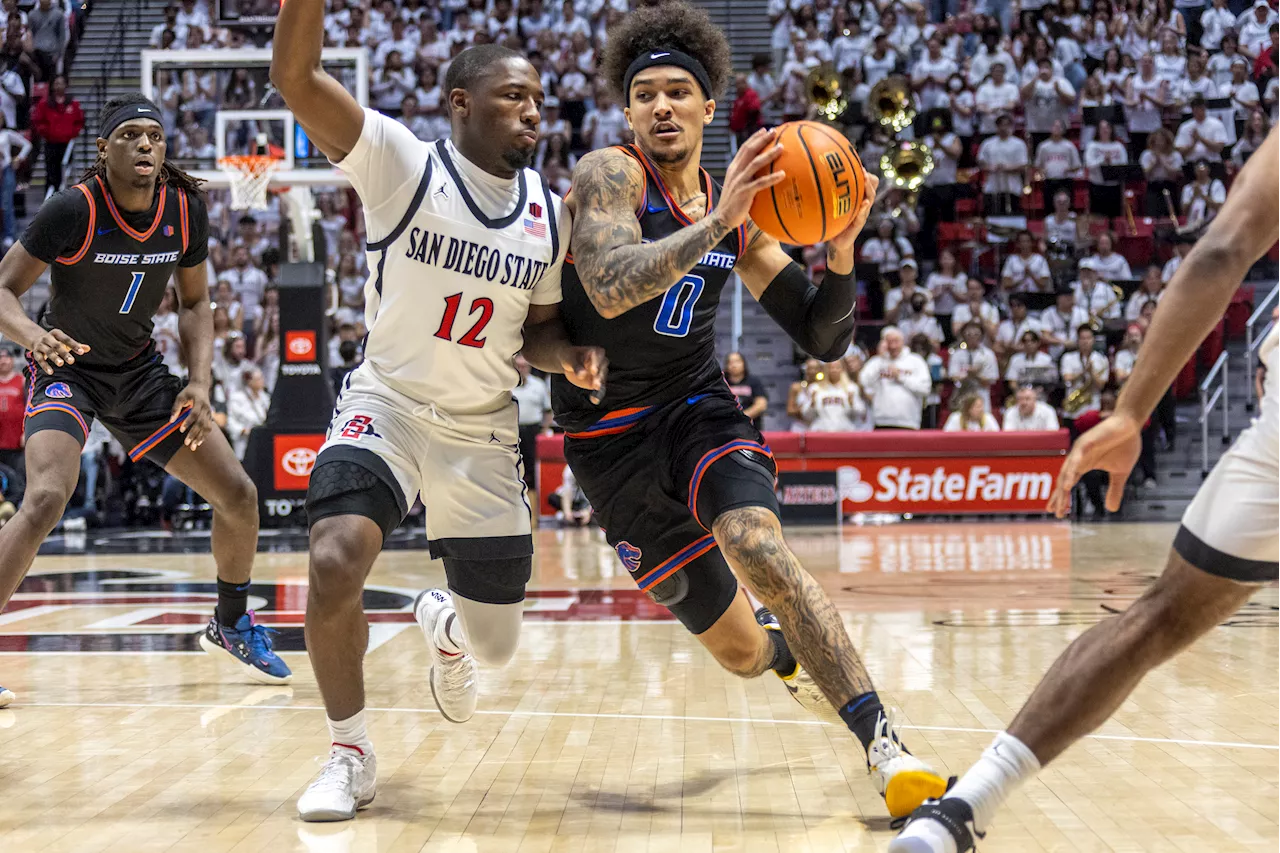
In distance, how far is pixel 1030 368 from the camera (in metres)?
15.3

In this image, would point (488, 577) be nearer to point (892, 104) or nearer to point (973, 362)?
point (973, 362)

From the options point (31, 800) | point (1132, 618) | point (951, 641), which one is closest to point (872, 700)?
point (1132, 618)

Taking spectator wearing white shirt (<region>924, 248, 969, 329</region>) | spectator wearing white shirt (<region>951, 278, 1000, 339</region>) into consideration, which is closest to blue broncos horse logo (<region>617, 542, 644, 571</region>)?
spectator wearing white shirt (<region>951, 278, 1000, 339</region>)

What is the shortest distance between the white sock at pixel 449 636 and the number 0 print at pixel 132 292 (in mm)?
2236

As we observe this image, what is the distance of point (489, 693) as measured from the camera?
5.45 meters

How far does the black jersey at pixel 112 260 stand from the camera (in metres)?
5.46

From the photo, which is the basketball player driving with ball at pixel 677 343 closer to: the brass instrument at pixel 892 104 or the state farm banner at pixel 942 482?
the state farm banner at pixel 942 482

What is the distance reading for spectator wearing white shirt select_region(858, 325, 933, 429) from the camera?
14.4m

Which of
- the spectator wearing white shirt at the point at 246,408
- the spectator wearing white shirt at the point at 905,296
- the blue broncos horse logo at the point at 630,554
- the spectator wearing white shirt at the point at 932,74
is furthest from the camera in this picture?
the spectator wearing white shirt at the point at 932,74

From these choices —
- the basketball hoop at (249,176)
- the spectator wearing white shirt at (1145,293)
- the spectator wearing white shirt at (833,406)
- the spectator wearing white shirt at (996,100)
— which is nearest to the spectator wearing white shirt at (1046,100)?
the spectator wearing white shirt at (996,100)

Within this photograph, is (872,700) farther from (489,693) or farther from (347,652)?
(489,693)

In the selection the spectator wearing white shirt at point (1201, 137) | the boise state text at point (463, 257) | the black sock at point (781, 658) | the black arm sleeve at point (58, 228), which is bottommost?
the black sock at point (781, 658)

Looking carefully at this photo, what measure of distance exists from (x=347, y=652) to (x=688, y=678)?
2296 millimetres

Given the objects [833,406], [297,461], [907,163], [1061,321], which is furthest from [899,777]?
[907,163]
